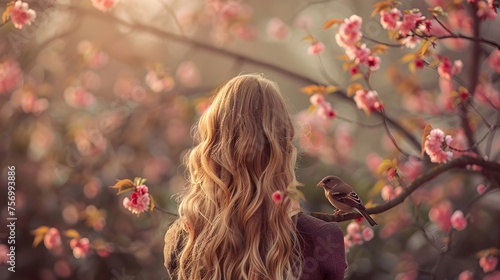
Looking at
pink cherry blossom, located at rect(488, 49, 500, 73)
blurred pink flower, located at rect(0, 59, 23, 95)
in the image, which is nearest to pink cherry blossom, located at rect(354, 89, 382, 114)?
pink cherry blossom, located at rect(488, 49, 500, 73)

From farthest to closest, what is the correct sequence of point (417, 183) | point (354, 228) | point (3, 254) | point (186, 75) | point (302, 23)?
point (186, 75)
point (302, 23)
point (3, 254)
point (354, 228)
point (417, 183)

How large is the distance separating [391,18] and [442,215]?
2.30 metres

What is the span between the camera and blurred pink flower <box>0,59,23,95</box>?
5102mm

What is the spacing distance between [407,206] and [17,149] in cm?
282

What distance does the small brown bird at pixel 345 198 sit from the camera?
228 centimetres

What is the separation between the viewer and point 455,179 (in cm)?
532

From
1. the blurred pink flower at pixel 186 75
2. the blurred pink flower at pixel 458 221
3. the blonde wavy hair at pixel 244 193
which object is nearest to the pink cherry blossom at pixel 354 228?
the blurred pink flower at pixel 458 221

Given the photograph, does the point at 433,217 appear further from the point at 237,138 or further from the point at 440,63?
the point at 237,138

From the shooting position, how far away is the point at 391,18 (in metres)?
2.79

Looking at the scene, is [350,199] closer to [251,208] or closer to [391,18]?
[251,208]

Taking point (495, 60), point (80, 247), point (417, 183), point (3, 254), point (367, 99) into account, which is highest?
point (417, 183)

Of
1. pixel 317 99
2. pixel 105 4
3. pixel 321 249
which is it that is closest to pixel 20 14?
pixel 105 4

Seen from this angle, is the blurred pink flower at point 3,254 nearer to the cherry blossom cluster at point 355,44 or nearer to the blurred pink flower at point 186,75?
the cherry blossom cluster at point 355,44

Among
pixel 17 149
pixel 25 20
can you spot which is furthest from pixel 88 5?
pixel 25 20
